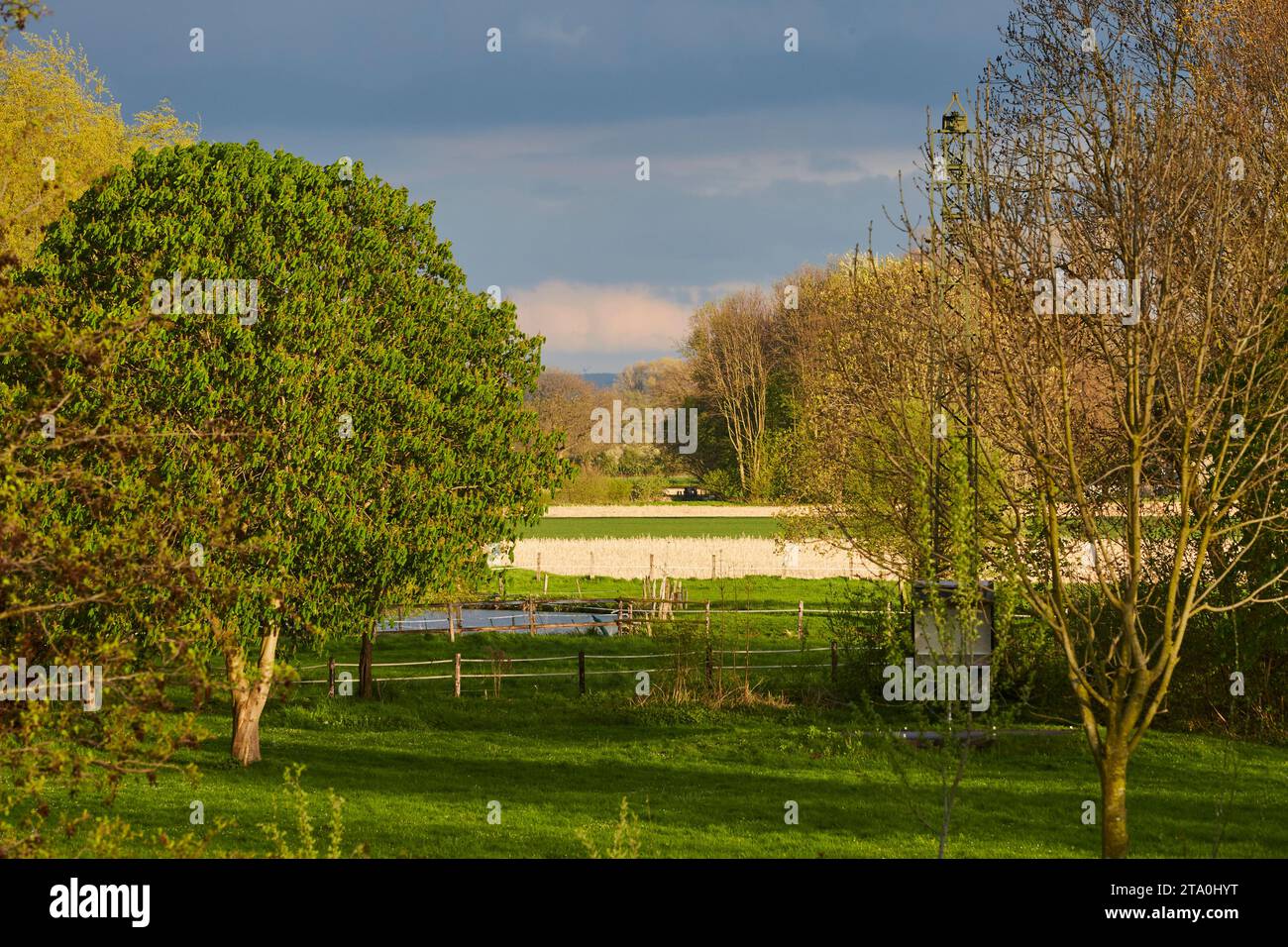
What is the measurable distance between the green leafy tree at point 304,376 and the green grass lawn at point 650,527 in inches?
1873

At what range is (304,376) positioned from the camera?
64.5 feet

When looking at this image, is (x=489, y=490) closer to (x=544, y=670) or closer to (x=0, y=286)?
(x=544, y=670)

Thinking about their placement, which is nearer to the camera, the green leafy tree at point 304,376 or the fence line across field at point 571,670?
the green leafy tree at point 304,376

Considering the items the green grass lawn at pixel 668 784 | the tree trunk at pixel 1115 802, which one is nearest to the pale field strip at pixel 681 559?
the green grass lawn at pixel 668 784

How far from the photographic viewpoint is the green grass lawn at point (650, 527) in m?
73.1

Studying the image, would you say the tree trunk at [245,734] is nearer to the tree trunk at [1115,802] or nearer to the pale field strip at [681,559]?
the tree trunk at [1115,802]

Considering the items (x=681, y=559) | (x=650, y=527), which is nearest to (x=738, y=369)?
(x=650, y=527)

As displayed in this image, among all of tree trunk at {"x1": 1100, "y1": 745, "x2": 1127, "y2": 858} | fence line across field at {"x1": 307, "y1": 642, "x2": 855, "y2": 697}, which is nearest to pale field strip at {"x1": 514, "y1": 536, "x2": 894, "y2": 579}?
fence line across field at {"x1": 307, "y1": 642, "x2": 855, "y2": 697}

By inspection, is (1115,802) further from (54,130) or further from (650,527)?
(650,527)

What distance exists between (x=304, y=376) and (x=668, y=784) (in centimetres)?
860
